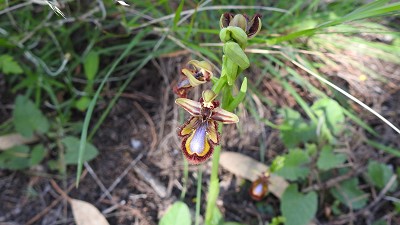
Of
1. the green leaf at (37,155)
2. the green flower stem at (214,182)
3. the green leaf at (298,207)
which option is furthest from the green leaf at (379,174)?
the green leaf at (37,155)

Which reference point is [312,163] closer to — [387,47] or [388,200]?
[388,200]

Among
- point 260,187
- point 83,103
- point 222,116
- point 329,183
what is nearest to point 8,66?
point 83,103

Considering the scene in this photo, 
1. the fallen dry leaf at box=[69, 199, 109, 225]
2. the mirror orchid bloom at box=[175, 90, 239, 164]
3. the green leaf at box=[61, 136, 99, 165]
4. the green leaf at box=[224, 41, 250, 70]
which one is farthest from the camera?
the green leaf at box=[61, 136, 99, 165]

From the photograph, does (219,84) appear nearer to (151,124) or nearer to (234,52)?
(234,52)

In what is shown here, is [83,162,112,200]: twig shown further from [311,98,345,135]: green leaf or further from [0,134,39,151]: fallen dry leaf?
[311,98,345,135]: green leaf

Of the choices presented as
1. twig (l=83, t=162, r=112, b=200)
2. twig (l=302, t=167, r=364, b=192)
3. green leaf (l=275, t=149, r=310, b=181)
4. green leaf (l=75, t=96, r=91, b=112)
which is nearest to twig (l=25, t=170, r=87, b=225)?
twig (l=83, t=162, r=112, b=200)

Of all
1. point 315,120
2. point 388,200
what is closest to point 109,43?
point 315,120
